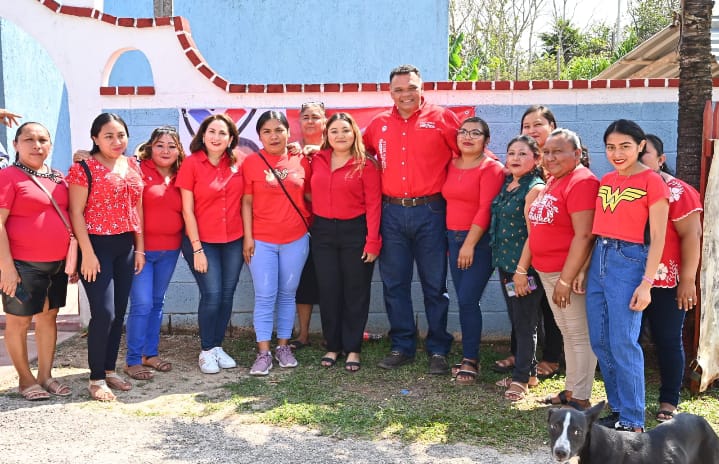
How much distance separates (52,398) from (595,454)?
3.58 meters

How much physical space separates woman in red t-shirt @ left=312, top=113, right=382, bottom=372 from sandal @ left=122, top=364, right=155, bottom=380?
131 cm

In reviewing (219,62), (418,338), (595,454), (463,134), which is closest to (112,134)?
(463,134)

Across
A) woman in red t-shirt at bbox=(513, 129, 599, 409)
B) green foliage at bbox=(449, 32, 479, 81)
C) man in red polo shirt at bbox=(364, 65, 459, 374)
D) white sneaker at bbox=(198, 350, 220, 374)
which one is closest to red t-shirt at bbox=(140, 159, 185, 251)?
white sneaker at bbox=(198, 350, 220, 374)

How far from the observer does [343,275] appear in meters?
5.59

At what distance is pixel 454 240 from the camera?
17.4ft

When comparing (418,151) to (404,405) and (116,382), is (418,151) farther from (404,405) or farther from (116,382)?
(116,382)

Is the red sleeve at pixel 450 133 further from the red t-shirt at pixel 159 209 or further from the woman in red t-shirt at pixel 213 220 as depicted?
the red t-shirt at pixel 159 209

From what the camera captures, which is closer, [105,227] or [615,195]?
[615,195]

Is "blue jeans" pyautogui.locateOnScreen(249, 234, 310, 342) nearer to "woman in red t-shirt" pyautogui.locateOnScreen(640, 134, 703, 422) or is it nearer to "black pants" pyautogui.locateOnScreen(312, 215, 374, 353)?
"black pants" pyautogui.locateOnScreen(312, 215, 374, 353)

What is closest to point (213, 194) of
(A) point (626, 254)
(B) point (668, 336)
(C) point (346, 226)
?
(C) point (346, 226)

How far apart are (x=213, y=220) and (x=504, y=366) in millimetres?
2466

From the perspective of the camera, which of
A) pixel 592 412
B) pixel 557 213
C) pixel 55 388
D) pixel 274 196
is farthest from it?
pixel 274 196

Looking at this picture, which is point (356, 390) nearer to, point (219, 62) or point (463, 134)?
point (463, 134)

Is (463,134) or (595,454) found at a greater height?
(463,134)
